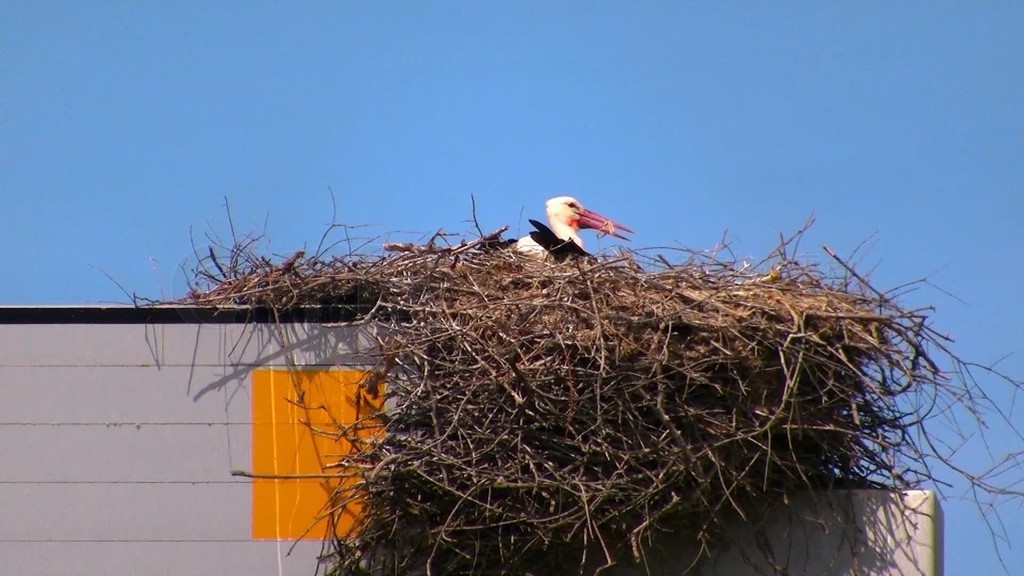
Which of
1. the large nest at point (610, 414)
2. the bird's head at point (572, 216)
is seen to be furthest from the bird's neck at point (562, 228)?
the large nest at point (610, 414)

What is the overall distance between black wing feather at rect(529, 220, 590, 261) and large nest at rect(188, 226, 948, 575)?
27.7 inches

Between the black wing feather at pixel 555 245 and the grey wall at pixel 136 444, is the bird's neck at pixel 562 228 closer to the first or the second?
the black wing feather at pixel 555 245

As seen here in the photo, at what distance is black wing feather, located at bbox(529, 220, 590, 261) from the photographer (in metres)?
9.47

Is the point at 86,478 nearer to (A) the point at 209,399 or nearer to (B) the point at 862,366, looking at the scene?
(A) the point at 209,399

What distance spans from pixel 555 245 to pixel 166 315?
2.41 m

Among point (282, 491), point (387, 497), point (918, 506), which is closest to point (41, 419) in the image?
point (282, 491)

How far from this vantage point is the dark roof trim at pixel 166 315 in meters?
8.87

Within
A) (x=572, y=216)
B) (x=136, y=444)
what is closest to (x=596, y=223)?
(x=572, y=216)

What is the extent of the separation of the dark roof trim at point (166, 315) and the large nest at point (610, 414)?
423 millimetres

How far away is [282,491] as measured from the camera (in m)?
8.66

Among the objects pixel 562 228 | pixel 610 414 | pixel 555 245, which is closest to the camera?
pixel 610 414

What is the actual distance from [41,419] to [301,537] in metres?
1.61

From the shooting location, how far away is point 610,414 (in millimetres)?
8195

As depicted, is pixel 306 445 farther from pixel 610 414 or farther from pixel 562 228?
pixel 562 228
